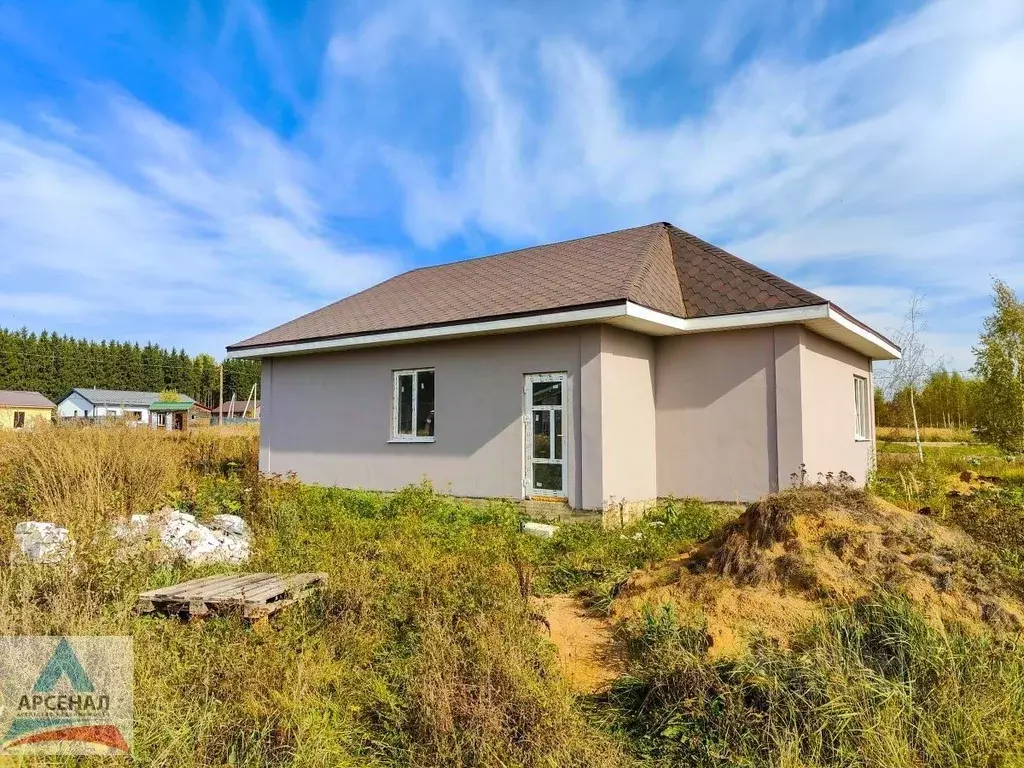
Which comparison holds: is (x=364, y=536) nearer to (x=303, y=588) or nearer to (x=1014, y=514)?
(x=303, y=588)

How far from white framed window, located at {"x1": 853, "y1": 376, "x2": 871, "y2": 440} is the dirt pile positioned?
7.73 meters

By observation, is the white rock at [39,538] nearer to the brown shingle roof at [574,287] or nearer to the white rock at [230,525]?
the white rock at [230,525]

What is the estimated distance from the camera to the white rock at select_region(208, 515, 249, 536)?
8.02 meters

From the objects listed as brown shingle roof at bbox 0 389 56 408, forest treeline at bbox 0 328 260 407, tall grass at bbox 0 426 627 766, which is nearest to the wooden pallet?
tall grass at bbox 0 426 627 766

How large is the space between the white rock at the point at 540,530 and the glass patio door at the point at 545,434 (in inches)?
32.2

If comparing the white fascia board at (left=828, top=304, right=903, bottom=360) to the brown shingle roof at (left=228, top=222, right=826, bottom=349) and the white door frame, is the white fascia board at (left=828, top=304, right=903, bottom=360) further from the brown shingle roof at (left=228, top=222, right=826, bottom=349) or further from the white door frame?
the white door frame

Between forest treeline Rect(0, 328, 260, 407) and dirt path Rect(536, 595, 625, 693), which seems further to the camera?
forest treeline Rect(0, 328, 260, 407)

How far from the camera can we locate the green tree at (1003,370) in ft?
49.8

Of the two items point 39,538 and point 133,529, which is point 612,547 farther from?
point 39,538

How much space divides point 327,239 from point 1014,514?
43.5 ft

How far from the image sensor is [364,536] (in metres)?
7.52

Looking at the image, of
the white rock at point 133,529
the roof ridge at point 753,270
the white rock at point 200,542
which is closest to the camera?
the white rock at point 133,529

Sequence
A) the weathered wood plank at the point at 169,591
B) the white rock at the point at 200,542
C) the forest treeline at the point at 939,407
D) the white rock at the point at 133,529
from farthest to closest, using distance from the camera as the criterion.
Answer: the forest treeline at the point at 939,407, the white rock at the point at 200,542, the white rock at the point at 133,529, the weathered wood plank at the point at 169,591

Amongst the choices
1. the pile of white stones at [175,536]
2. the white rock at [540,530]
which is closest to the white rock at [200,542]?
the pile of white stones at [175,536]
